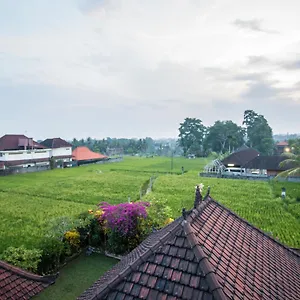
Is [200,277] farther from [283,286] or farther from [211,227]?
[283,286]

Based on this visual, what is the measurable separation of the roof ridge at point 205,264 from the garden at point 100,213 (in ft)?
26.5

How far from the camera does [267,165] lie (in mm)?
41625

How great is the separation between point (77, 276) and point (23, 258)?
7.83 feet

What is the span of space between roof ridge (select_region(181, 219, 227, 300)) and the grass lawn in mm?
7628

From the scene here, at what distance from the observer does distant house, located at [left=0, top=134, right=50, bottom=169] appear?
45375 millimetres

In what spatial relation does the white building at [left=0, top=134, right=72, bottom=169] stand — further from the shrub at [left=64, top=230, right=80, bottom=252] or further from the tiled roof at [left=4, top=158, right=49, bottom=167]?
the shrub at [left=64, top=230, right=80, bottom=252]

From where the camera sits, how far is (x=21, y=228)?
16766 millimetres

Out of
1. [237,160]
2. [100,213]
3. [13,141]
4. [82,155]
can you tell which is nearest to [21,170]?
[13,141]

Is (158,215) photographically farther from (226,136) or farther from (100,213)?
(226,136)

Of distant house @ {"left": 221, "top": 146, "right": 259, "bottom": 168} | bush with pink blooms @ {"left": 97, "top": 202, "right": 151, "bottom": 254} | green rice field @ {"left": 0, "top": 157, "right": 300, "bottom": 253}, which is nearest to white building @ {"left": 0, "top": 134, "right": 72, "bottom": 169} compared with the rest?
green rice field @ {"left": 0, "top": 157, "right": 300, "bottom": 253}

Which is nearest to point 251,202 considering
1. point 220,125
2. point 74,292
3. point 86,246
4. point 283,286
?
point 86,246

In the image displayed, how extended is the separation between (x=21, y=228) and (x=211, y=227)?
15.6 metres

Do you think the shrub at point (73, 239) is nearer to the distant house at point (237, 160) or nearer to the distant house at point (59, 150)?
the distant house at point (237, 160)

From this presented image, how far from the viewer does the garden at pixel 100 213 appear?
1210 cm
